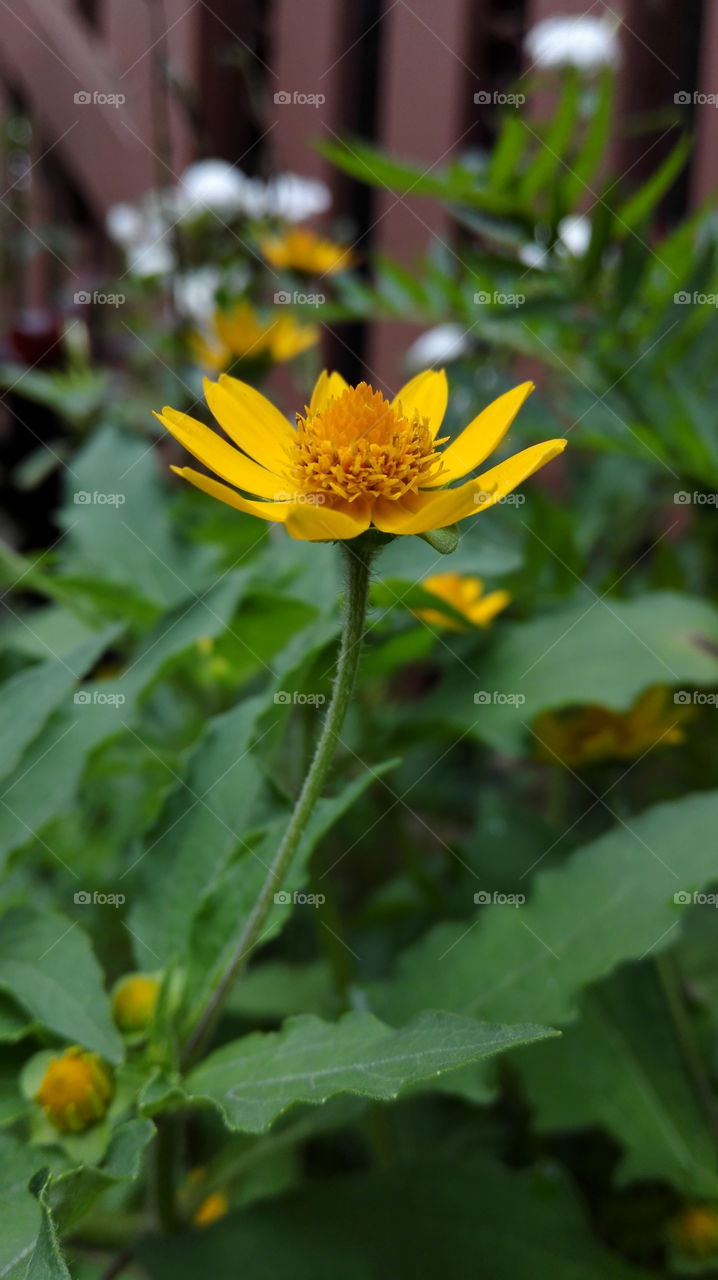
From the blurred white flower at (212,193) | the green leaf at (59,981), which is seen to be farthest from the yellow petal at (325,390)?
the blurred white flower at (212,193)

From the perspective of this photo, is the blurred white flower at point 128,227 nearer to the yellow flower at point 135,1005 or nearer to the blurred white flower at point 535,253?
the blurred white flower at point 535,253

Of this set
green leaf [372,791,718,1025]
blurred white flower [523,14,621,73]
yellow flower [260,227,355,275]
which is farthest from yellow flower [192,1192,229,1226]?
blurred white flower [523,14,621,73]

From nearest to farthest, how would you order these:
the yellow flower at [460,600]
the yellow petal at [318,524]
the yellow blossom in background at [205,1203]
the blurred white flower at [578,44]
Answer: the yellow petal at [318,524], the yellow blossom in background at [205,1203], the yellow flower at [460,600], the blurred white flower at [578,44]

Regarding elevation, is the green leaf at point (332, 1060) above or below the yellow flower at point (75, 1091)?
above

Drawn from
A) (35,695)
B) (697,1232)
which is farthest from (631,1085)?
(35,695)

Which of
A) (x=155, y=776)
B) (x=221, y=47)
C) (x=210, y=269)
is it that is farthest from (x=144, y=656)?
(x=221, y=47)

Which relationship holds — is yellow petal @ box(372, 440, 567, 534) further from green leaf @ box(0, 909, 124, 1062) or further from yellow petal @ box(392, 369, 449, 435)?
green leaf @ box(0, 909, 124, 1062)
